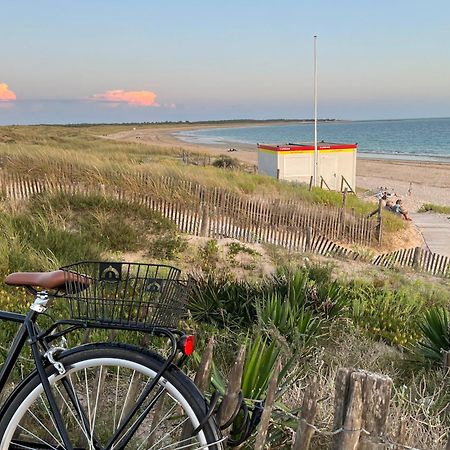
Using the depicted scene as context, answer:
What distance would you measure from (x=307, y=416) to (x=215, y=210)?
10.4 m

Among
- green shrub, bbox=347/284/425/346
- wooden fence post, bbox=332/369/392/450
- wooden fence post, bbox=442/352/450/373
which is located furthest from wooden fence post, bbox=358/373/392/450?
green shrub, bbox=347/284/425/346

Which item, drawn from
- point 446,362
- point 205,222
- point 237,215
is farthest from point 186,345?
point 237,215

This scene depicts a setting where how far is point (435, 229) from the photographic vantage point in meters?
20.3

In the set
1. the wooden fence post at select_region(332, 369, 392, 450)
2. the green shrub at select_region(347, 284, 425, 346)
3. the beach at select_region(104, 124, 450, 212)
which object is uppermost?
the wooden fence post at select_region(332, 369, 392, 450)

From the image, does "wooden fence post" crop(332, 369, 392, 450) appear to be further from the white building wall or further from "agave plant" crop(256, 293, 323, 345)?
the white building wall

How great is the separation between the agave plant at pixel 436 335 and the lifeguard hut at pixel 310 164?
19.6 m

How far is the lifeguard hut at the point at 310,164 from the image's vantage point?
79.9 feet

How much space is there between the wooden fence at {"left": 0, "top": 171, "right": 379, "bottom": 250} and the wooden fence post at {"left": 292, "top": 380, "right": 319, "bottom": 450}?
8.99 m

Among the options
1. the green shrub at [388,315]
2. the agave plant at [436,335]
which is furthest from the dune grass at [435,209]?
the agave plant at [436,335]

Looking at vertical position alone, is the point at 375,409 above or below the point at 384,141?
above

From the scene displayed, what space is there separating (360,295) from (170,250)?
3532 mm

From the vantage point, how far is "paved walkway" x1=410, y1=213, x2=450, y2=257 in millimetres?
17188

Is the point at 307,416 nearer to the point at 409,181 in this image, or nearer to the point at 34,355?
the point at 34,355

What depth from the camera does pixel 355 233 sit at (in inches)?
578
